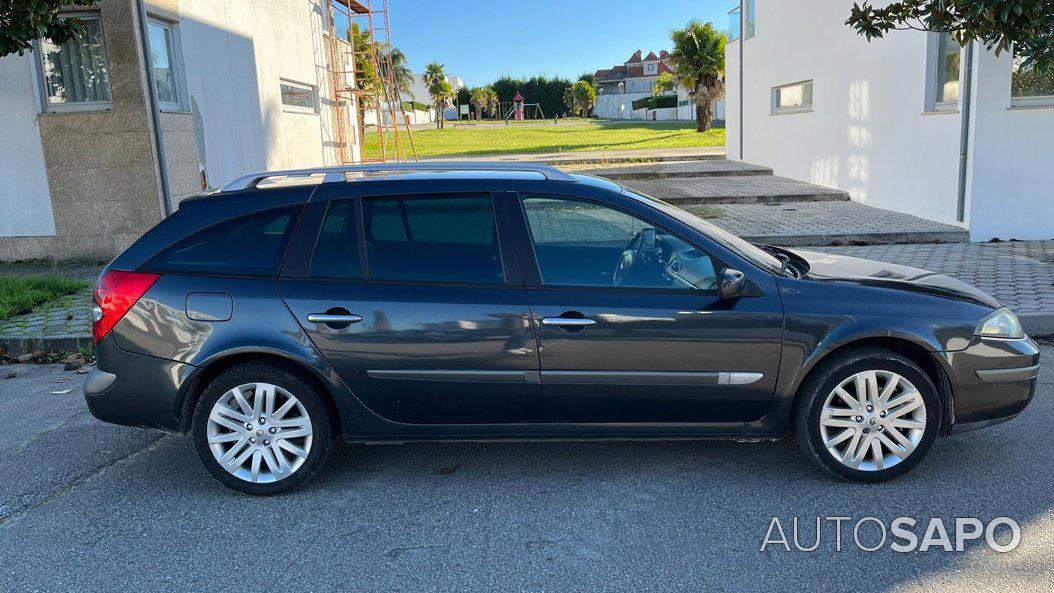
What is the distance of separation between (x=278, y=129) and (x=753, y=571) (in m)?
14.8

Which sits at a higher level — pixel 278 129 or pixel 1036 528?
pixel 278 129

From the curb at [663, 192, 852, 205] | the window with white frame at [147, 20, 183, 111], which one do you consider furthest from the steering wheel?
the curb at [663, 192, 852, 205]

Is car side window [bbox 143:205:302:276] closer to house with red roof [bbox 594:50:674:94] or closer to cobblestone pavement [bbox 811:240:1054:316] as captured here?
cobblestone pavement [bbox 811:240:1054:316]

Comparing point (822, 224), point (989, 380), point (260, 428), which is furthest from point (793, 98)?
point (260, 428)

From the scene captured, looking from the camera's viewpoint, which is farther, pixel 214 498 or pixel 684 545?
pixel 214 498

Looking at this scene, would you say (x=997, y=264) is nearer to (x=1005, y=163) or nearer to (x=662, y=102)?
(x=1005, y=163)

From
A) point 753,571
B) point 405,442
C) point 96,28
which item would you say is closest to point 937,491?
point 753,571

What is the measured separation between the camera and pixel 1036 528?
3.50m

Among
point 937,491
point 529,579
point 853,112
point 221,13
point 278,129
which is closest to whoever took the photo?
point 529,579

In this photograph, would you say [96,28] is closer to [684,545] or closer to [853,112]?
[684,545]

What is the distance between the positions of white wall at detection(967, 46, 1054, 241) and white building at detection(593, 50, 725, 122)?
30142 mm

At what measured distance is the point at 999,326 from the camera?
13.1 ft

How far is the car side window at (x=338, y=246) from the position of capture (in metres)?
3.99

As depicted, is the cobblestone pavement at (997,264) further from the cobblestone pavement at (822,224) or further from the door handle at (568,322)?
the door handle at (568,322)
